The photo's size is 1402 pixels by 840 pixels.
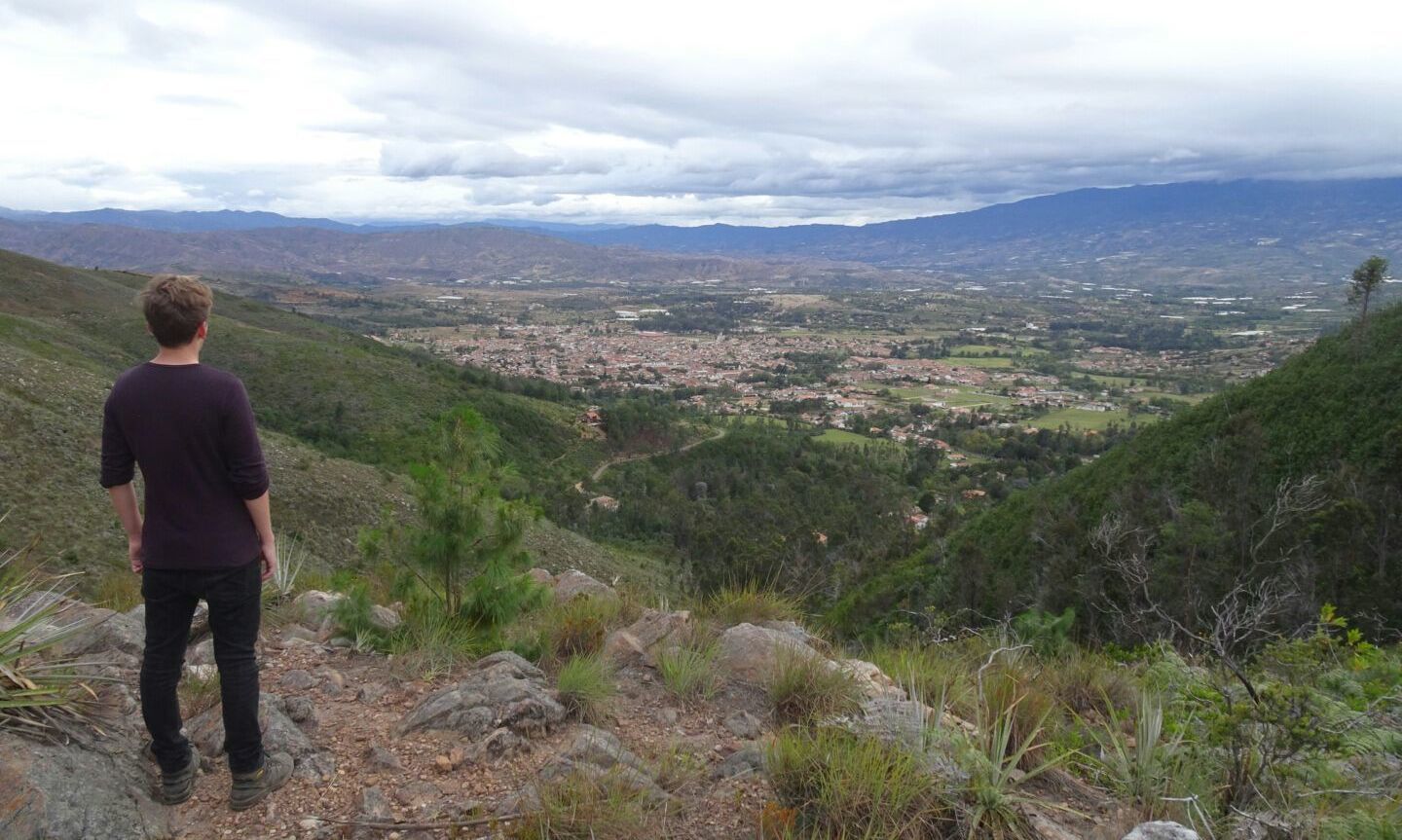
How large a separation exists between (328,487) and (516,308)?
141356 millimetres

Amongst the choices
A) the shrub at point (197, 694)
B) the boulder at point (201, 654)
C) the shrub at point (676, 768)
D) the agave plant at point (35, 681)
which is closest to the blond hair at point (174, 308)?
the agave plant at point (35, 681)

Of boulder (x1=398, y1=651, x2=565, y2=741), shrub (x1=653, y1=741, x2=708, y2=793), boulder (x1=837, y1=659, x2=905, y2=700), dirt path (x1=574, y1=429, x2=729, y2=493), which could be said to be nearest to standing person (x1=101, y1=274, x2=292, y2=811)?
boulder (x1=398, y1=651, x2=565, y2=741)

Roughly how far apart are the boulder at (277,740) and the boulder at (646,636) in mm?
1653

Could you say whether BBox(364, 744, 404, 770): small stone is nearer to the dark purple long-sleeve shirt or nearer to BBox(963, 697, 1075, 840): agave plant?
the dark purple long-sleeve shirt

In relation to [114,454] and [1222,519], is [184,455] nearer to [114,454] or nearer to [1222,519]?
[114,454]

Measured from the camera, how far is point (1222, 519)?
1553 cm

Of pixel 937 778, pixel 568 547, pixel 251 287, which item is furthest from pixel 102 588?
pixel 251 287

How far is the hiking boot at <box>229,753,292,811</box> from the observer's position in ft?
9.53

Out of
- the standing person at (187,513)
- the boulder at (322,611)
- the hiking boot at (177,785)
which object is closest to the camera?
the standing person at (187,513)

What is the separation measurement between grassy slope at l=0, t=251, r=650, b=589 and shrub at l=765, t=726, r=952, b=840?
301 centimetres

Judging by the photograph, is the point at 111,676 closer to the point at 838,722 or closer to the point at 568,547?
the point at 838,722

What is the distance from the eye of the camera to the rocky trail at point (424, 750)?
2.76 m

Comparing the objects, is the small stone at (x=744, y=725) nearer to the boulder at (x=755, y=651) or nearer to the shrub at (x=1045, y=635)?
the boulder at (x=755, y=651)

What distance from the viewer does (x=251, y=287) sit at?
13400cm
